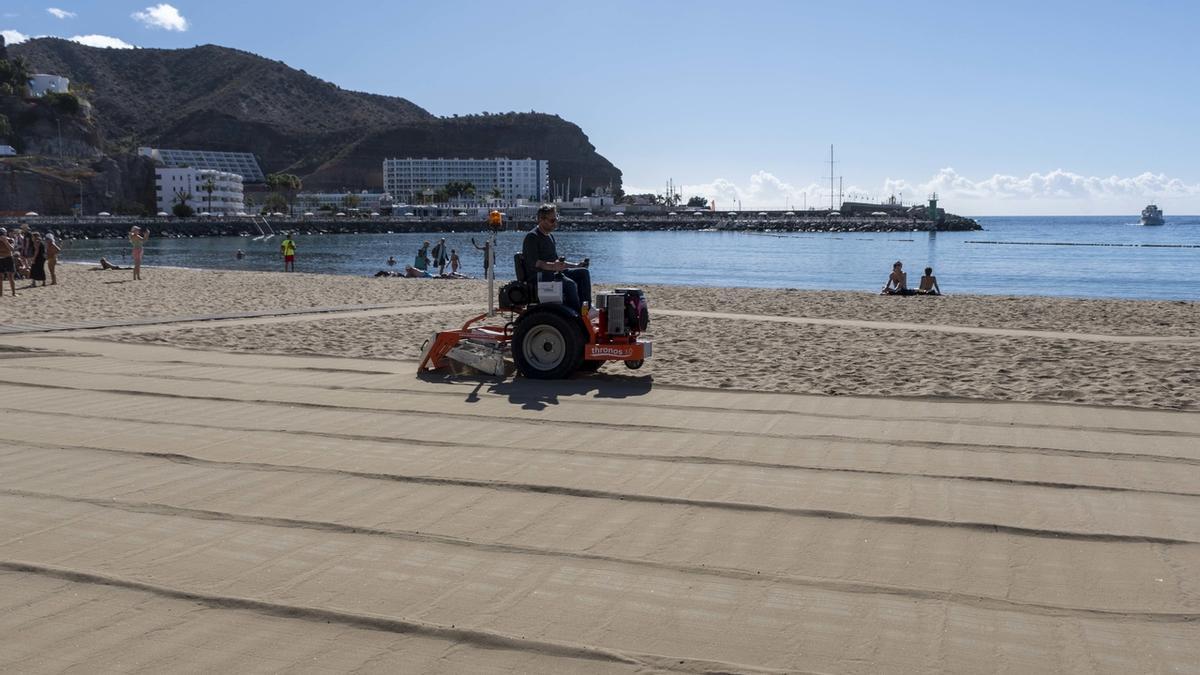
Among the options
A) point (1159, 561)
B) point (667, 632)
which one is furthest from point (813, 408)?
point (667, 632)

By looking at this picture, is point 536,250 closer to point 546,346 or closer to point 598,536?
point 546,346

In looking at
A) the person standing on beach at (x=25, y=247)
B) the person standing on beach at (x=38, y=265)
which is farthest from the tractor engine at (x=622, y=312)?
the person standing on beach at (x=25, y=247)

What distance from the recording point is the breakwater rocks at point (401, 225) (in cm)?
11762

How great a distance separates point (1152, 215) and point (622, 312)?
607 feet

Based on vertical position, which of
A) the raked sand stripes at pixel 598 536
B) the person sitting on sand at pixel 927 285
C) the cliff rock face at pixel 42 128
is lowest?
the raked sand stripes at pixel 598 536

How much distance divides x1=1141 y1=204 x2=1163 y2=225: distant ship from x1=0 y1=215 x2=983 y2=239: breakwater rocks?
3286cm

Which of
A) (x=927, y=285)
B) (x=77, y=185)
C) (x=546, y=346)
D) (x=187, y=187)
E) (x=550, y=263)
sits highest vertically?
(x=187, y=187)

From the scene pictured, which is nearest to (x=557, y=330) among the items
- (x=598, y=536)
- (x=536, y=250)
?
(x=536, y=250)

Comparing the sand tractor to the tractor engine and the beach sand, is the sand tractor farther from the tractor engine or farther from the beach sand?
the beach sand

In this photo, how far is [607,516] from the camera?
550 cm

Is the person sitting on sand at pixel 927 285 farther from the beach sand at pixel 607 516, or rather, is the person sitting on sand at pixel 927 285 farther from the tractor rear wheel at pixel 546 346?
the tractor rear wheel at pixel 546 346

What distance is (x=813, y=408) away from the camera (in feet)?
Answer: 27.8

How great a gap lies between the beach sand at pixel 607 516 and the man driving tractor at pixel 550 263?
32.6 inches

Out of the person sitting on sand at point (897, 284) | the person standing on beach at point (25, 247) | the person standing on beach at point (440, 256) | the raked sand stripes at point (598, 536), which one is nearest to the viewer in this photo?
the raked sand stripes at point (598, 536)
